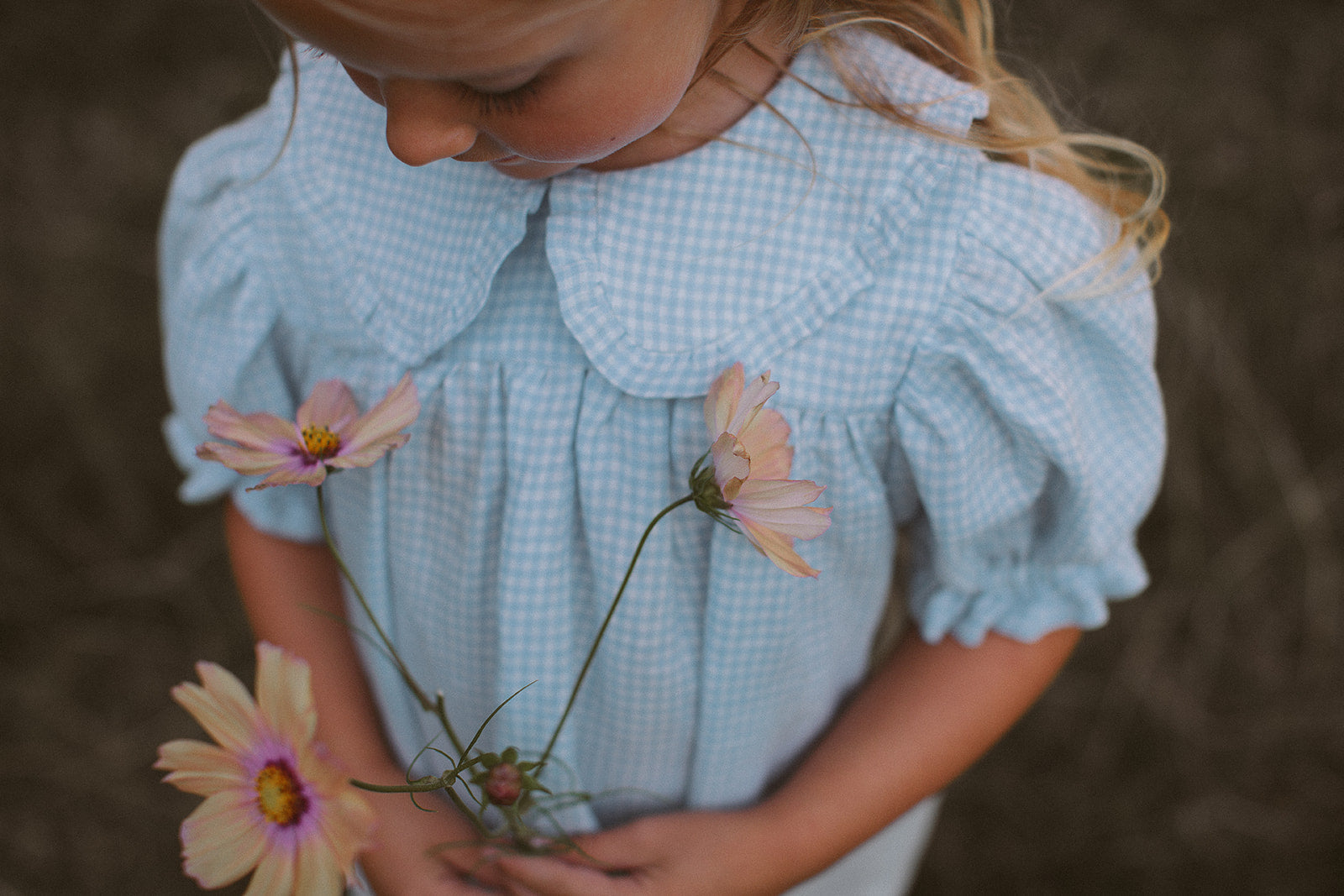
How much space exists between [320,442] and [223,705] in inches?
4.0

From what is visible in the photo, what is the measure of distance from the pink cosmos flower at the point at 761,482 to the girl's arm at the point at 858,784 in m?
0.26

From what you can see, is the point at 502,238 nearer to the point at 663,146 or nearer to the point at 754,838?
the point at 663,146

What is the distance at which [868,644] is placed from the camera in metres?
0.68

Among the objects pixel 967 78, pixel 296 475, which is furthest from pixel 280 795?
pixel 967 78

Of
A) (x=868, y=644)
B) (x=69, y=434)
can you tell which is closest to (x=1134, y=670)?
(x=868, y=644)

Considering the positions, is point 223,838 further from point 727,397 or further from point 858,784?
point 858,784

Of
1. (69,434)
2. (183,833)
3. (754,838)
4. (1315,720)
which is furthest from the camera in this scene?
(69,434)

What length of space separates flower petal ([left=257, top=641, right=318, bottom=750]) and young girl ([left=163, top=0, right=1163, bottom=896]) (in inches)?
7.0

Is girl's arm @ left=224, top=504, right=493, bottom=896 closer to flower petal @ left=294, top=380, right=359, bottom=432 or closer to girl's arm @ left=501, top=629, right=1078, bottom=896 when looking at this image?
girl's arm @ left=501, top=629, right=1078, bottom=896

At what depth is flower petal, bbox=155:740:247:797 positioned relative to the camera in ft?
1.16

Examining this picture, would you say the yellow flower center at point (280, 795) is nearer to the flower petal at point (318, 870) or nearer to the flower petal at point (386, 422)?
the flower petal at point (318, 870)

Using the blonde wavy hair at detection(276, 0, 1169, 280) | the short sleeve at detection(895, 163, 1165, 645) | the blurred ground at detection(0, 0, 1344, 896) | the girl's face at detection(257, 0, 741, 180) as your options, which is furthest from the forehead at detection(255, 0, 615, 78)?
the blurred ground at detection(0, 0, 1344, 896)

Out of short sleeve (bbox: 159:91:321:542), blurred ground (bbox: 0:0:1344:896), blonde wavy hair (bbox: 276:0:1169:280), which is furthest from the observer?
blurred ground (bbox: 0:0:1344:896)

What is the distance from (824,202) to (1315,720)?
101cm
